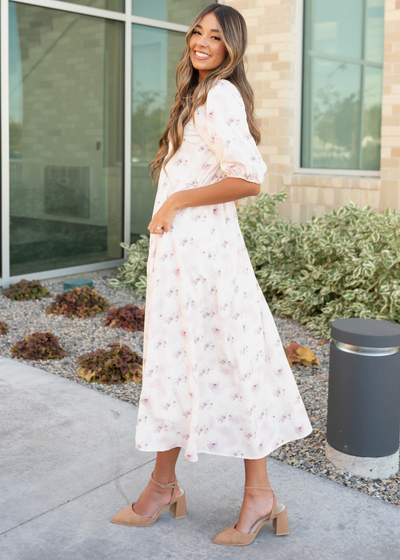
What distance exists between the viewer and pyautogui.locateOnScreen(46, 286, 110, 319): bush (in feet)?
19.0

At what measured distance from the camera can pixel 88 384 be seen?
4137mm

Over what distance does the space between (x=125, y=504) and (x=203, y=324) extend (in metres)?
0.88

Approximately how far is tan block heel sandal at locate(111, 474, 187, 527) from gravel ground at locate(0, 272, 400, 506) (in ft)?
2.33

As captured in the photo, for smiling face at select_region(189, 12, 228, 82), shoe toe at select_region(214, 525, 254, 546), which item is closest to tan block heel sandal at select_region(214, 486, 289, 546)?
shoe toe at select_region(214, 525, 254, 546)

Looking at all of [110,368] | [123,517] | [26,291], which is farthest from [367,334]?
[26,291]

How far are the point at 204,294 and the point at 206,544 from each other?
34.7 inches

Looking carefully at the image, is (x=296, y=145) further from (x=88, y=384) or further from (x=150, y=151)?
(x=88, y=384)

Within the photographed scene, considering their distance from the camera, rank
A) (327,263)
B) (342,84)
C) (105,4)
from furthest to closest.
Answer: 1. (105,4)
2. (342,84)
3. (327,263)

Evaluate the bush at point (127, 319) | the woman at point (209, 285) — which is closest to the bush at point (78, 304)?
the bush at point (127, 319)

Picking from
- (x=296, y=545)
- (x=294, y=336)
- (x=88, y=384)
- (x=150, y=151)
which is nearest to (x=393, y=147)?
(x=294, y=336)

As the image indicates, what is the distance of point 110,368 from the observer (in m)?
4.20

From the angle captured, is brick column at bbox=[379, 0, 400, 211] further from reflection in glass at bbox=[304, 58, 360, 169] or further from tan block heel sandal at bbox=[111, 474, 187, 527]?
tan block heel sandal at bbox=[111, 474, 187, 527]

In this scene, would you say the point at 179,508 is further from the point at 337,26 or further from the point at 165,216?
the point at 337,26

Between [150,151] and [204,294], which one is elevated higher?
[150,151]
